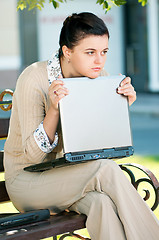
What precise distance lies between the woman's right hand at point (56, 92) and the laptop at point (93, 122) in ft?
0.09

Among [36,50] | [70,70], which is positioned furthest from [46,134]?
[36,50]

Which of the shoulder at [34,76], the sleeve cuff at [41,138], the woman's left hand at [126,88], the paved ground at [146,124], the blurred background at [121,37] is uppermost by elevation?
the blurred background at [121,37]

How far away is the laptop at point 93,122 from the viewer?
289 cm

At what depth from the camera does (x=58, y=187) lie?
2.98m

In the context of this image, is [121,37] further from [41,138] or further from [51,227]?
[51,227]

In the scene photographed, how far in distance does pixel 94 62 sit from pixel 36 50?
605 inches

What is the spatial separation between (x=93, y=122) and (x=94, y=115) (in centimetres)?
4

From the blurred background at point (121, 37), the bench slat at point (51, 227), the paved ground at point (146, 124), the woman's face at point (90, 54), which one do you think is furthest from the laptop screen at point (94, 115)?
the blurred background at point (121, 37)

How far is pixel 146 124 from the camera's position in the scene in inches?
477

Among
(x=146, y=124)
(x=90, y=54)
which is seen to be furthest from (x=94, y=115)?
(x=146, y=124)

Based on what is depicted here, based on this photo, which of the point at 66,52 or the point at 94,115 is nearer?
the point at 94,115

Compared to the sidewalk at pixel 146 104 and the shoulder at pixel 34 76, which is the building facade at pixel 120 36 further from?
the shoulder at pixel 34 76

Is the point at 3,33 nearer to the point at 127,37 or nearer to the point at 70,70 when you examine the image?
the point at 127,37

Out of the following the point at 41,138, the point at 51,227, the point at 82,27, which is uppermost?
the point at 82,27
